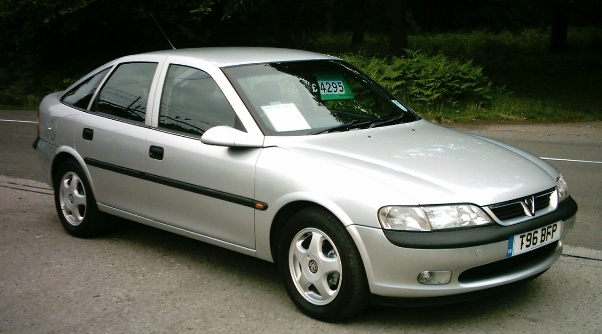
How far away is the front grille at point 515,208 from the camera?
15.4 feet

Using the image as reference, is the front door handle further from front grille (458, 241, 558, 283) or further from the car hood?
front grille (458, 241, 558, 283)

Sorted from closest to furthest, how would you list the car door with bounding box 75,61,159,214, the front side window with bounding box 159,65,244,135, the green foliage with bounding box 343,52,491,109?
the front side window with bounding box 159,65,244,135 < the car door with bounding box 75,61,159,214 < the green foliage with bounding box 343,52,491,109

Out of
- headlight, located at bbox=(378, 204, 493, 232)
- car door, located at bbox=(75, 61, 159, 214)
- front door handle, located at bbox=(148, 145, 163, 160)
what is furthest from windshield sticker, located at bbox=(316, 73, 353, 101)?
headlight, located at bbox=(378, 204, 493, 232)

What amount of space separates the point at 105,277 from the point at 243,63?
70.5 inches

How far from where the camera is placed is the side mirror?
532 centimetres

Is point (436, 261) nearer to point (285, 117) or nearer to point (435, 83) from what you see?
point (285, 117)

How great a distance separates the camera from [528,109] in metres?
17.4

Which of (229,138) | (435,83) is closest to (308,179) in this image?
(229,138)

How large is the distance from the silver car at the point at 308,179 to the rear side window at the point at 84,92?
0.8 inches

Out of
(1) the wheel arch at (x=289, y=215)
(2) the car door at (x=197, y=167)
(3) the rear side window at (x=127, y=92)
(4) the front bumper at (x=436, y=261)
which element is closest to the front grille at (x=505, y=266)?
(4) the front bumper at (x=436, y=261)

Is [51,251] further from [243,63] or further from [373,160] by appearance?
[373,160]

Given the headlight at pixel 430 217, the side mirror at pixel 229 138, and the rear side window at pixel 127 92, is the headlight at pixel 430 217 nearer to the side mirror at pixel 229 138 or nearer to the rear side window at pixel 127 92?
the side mirror at pixel 229 138

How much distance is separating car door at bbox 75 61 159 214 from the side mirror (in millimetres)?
918

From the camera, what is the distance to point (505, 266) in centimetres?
483
